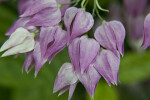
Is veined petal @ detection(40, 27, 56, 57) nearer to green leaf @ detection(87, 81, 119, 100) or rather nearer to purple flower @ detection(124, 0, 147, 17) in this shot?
purple flower @ detection(124, 0, 147, 17)

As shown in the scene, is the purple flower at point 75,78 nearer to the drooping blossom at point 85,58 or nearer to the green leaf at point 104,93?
the drooping blossom at point 85,58

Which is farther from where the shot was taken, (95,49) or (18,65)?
(18,65)

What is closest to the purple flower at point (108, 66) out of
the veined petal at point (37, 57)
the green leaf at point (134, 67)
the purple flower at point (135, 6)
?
the veined petal at point (37, 57)

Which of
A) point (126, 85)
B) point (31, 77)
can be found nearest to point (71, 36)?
point (31, 77)

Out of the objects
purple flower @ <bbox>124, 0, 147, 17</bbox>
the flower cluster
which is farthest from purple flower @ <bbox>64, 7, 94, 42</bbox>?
purple flower @ <bbox>124, 0, 147, 17</bbox>

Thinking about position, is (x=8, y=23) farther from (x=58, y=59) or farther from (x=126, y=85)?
(x=126, y=85)

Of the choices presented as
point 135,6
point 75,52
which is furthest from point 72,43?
point 135,6
